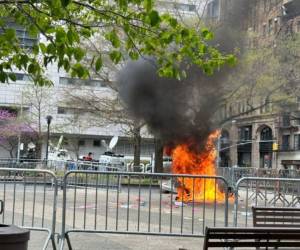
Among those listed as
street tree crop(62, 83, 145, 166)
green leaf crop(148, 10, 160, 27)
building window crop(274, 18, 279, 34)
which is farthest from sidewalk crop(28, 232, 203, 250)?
building window crop(274, 18, 279, 34)

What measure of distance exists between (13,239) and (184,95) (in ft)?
44.7

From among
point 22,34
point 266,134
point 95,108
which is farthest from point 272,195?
point 266,134

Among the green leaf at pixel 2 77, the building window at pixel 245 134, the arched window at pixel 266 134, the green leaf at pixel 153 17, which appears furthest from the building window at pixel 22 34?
the building window at pixel 245 134

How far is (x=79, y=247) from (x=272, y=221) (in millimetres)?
2674

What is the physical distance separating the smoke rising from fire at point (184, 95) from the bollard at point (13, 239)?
494 inches

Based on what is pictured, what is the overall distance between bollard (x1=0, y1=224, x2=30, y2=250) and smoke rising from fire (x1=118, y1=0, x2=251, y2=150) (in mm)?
12545

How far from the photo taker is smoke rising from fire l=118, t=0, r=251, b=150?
17.3m

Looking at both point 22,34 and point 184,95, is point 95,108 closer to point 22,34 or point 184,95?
point 184,95

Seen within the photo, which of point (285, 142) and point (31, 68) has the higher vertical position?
point (285, 142)

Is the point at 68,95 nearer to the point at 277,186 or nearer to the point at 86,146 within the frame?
the point at 277,186

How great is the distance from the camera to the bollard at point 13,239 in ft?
13.9

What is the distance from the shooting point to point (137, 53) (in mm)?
5723

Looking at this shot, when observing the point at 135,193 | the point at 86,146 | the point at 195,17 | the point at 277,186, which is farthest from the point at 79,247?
the point at 86,146

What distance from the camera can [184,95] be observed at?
57.7 feet
